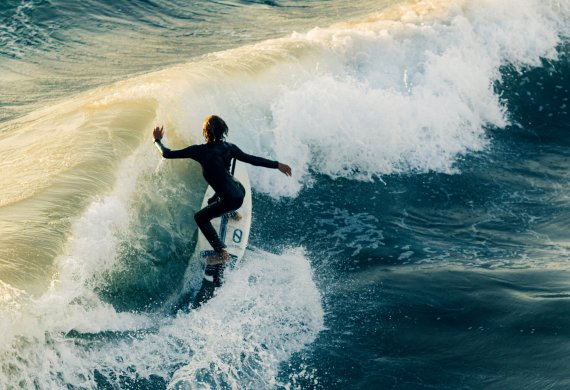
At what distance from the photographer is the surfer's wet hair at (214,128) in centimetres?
717

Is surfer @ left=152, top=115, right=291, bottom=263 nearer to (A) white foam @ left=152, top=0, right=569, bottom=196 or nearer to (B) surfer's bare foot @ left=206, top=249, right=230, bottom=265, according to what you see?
(B) surfer's bare foot @ left=206, top=249, right=230, bottom=265

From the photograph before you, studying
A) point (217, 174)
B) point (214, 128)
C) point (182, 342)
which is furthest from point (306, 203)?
point (182, 342)

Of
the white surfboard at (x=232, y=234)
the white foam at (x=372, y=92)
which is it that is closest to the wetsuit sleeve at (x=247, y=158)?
the white surfboard at (x=232, y=234)

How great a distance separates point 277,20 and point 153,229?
1065cm

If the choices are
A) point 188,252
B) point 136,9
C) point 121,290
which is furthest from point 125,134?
point 136,9

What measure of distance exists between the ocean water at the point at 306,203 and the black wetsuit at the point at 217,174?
0.68m

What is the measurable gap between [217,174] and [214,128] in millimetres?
490

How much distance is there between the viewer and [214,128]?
718 centimetres

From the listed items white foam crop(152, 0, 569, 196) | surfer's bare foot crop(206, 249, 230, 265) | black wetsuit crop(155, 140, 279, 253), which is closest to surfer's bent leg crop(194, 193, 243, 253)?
black wetsuit crop(155, 140, 279, 253)

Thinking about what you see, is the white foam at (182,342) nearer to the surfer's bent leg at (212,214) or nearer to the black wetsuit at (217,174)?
the surfer's bent leg at (212,214)

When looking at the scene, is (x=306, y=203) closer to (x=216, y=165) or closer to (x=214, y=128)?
(x=216, y=165)

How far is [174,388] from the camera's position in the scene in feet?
19.5

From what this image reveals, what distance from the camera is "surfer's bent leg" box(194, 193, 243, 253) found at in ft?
24.2

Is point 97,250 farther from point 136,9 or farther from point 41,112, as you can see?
point 136,9
